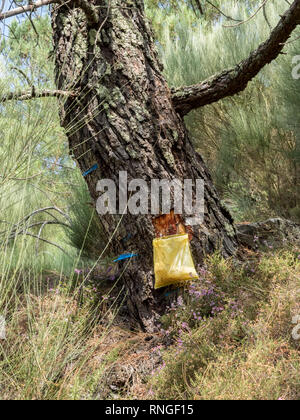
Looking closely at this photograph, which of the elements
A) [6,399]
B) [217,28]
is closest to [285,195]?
[217,28]

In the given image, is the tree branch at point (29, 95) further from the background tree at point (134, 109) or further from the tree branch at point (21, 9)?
the tree branch at point (21, 9)

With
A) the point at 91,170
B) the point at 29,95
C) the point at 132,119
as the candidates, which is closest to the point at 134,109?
the point at 132,119

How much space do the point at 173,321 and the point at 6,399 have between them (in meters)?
0.84

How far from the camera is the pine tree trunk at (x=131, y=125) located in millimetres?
2234

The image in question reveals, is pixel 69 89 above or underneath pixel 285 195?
above

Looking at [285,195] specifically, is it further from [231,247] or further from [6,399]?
[6,399]

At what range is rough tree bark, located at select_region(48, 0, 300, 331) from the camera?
2236 millimetres

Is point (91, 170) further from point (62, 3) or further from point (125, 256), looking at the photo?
point (62, 3)

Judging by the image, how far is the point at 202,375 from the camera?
68.5 inches

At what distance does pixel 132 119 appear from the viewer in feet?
7.33

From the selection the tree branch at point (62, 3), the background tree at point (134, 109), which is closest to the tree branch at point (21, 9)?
the tree branch at point (62, 3)

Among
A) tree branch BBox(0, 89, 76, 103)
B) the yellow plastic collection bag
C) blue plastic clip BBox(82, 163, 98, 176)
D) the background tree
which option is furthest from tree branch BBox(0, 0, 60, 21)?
the yellow plastic collection bag

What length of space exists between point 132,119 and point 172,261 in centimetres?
76
